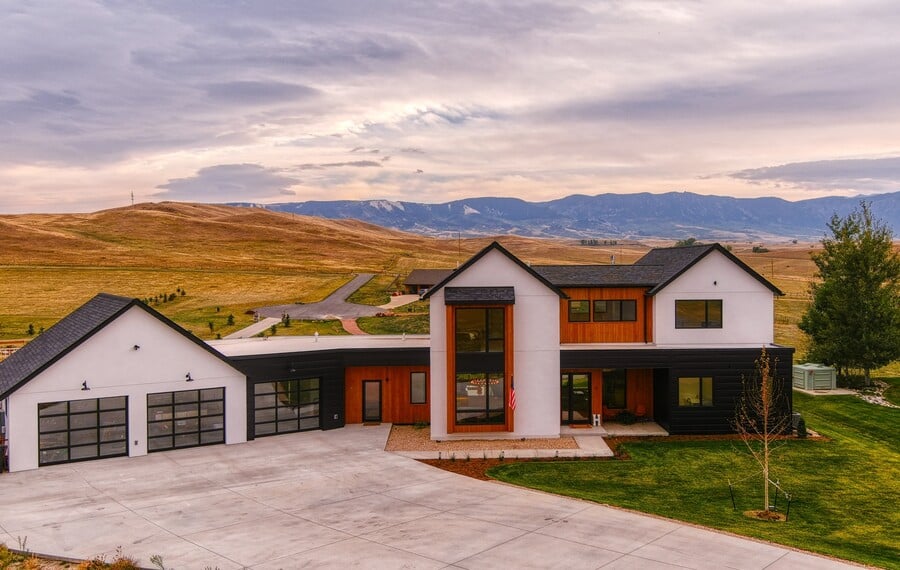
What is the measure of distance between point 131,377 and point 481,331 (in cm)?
1401

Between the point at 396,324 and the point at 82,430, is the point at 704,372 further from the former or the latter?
the point at 396,324

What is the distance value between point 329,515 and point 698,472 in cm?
1332

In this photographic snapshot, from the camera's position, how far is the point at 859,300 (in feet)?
127

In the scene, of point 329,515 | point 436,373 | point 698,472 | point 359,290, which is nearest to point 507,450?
point 436,373

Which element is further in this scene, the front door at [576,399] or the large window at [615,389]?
the large window at [615,389]

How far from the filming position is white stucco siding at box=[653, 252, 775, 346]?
99.2ft

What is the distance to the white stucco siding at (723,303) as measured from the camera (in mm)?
30250

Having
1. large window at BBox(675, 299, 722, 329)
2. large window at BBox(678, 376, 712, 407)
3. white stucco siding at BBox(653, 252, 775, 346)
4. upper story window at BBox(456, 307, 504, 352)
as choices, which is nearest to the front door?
white stucco siding at BBox(653, 252, 775, 346)

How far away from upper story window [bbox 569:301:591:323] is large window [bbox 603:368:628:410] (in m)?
2.74

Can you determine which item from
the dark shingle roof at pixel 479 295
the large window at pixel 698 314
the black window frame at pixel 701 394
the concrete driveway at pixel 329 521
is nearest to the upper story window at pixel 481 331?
the dark shingle roof at pixel 479 295

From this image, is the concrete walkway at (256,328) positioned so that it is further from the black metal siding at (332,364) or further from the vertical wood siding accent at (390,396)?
the black metal siding at (332,364)

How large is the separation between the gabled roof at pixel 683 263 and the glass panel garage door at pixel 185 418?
19770mm

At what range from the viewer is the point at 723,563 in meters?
15.0

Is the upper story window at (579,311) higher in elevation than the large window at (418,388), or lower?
higher
